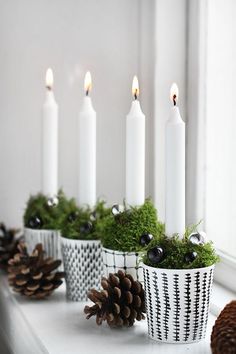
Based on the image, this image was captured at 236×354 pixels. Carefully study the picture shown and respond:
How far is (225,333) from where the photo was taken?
891 mm

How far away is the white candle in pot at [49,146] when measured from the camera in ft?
4.84

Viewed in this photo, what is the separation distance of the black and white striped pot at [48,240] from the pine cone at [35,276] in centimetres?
10

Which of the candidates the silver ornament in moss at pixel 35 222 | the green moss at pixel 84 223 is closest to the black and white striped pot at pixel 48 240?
the silver ornament in moss at pixel 35 222

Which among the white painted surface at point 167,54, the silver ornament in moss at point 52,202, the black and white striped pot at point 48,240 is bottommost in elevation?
the black and white striped pot at point 48,240

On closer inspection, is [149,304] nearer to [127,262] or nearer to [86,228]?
[127,262]

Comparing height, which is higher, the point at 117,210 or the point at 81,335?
the point at 117,210

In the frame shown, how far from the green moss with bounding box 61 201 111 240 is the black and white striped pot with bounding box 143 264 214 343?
0.84 feet

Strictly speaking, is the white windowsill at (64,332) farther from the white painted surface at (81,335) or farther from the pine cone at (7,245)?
the pine cone at (7,245)

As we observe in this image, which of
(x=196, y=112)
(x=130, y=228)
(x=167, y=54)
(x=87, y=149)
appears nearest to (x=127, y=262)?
(x=130, y=228)

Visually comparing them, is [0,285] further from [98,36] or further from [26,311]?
[98,36]

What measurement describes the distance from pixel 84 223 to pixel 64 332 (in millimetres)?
228

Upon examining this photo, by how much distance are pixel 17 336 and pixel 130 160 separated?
34 cm

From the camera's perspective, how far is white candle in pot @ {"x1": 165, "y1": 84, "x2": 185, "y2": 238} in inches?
40.6

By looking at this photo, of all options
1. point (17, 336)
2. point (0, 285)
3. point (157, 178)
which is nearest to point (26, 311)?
point (17, 336)
